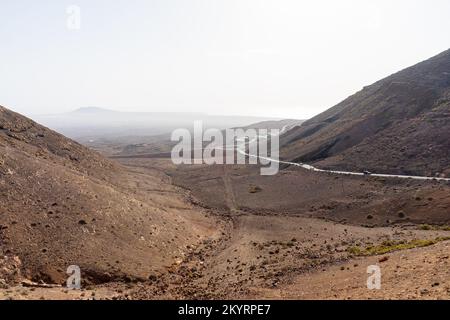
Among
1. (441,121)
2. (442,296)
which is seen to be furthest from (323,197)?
(442,296)

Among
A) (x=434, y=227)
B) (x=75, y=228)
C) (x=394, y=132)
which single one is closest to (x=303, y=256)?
(x=434, y=227)

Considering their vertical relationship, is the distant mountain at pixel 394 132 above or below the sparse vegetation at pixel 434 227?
above

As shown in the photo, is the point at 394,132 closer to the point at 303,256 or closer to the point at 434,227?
the point at 434,227

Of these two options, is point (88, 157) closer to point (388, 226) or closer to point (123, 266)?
point (123, 266)

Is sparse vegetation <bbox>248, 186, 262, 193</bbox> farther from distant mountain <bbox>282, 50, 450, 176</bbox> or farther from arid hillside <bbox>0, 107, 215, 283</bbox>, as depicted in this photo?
arid hillside <bbox>0, 107, 215, 283</bbox>

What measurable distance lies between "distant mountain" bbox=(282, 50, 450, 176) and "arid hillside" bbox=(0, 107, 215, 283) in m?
30.9

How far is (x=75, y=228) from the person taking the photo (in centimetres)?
3000

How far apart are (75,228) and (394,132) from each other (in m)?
58.2

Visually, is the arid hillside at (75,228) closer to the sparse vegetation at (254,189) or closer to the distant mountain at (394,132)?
the sparse vegetation at (254,189)

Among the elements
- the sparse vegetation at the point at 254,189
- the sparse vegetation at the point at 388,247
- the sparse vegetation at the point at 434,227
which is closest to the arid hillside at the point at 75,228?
the sparse vegetation at the point at 388,247

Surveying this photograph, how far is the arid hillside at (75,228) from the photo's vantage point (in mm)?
25547

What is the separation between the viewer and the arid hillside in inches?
1006

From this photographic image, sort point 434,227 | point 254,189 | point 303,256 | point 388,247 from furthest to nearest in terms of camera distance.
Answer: point 254,189 < point 434,227 < point 303,256 < point 388,247

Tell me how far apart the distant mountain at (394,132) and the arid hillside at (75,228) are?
30910 millimetres
